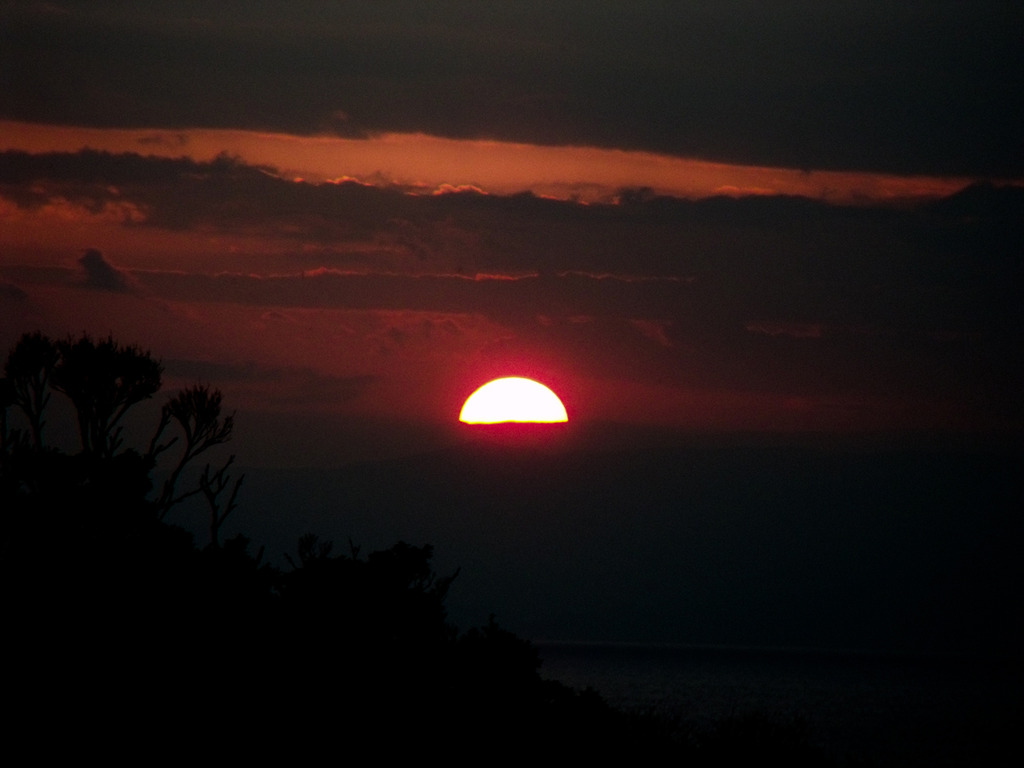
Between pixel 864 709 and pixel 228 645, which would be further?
pixel 864 709

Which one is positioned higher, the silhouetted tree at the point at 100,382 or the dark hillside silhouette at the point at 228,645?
the silhouetted tree at the point at 100,382

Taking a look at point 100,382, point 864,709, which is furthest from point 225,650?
point 864,709

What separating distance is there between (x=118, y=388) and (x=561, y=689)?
1485 centimetres

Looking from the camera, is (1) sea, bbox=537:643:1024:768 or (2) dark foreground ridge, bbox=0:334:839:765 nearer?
(2) dark foreground ridge, bbox=0:334:839:765

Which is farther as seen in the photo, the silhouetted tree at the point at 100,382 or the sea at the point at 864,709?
the sea at the point at 864,709

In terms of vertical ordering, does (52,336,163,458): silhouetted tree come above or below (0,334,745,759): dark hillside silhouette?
above

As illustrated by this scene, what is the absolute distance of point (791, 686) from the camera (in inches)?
7215

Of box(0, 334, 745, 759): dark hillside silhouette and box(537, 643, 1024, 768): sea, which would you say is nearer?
box(0, 334, 745, 759): dark hillside silhouette

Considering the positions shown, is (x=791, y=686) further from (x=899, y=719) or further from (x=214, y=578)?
(x=214, y=578)

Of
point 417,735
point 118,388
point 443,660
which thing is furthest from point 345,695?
point 118,388

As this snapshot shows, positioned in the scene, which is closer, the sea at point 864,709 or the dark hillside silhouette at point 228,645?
the dark hillside silhouette at point 228,645

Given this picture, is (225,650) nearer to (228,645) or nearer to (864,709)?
(228,645)

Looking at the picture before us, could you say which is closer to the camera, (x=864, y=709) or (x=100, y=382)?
(x=100, y=382)

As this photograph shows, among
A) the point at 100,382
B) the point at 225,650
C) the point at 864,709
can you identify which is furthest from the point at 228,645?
the point at 864,709
